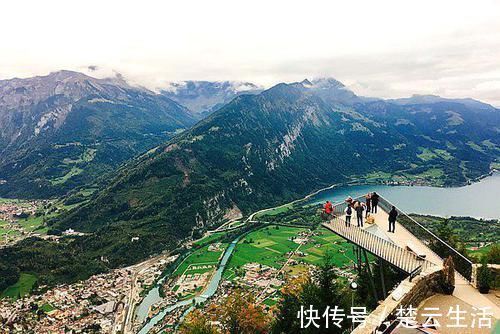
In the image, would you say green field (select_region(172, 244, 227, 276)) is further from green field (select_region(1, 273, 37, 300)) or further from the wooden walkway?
the wooden walkway

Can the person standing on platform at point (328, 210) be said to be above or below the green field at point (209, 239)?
above

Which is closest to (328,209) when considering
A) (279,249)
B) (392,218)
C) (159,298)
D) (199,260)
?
(392,218)

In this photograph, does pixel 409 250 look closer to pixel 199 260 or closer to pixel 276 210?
pixel 199 260

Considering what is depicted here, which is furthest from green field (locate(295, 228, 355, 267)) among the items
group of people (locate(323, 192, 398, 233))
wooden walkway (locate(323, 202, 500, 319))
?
wooden walkway (locate(323, 202, 500, 319))

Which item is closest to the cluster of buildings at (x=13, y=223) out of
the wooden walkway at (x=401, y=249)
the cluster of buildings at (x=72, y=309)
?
the cluster of buildings at (x=72, y=309)

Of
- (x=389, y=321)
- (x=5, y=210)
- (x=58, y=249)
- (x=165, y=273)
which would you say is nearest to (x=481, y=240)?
(x=165, y=273)

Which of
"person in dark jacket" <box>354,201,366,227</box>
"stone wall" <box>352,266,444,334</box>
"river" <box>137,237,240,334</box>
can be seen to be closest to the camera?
"stone wall" <box>352,266,444,334</box>

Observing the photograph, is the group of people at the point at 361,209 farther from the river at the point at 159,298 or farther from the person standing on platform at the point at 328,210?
the river at the point at 159,298
